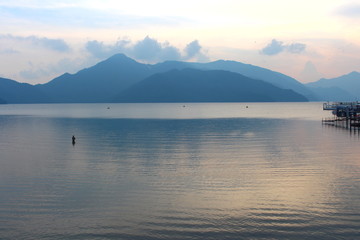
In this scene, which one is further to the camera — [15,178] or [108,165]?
[108,165]

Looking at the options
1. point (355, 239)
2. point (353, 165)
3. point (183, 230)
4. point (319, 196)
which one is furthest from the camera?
point (353, 165)

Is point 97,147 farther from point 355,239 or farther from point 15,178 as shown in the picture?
point 355,239

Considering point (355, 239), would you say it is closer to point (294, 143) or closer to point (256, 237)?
point (256, 237)

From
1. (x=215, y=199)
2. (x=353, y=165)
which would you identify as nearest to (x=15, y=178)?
(x=215, y=199)

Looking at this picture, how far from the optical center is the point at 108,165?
45562mm

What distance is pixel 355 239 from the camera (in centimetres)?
2167

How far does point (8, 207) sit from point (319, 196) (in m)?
25.1

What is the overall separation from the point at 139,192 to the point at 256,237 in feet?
42.8

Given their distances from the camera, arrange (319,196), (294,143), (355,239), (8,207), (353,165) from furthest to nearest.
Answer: (294,143)
(353,165)
(319,196)
(8,207)
(355,239)

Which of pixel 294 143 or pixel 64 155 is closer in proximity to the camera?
pixel 64 155

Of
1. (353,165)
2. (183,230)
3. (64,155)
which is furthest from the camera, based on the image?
(64,155)

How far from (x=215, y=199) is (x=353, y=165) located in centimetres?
2361

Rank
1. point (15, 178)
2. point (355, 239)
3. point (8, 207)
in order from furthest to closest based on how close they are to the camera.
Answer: point (15, 178), point (8, 207), point (355, 239)

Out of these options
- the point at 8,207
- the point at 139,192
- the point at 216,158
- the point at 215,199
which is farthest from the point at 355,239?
the point at 216,158
